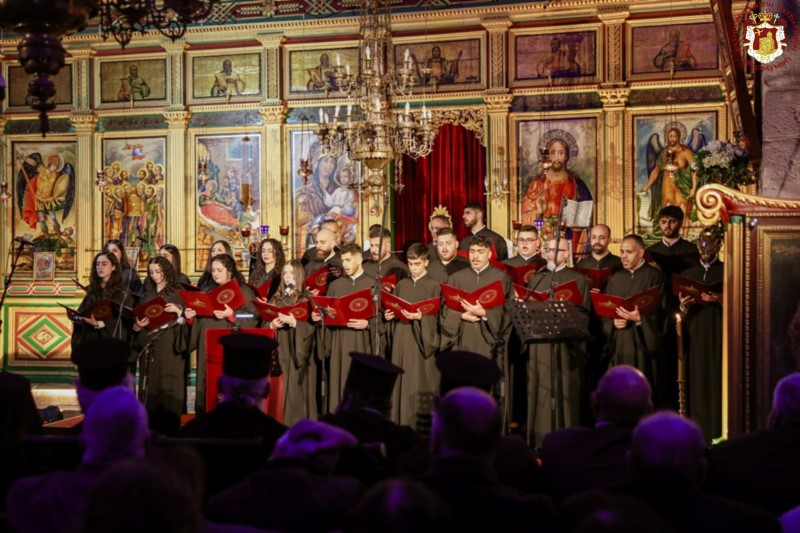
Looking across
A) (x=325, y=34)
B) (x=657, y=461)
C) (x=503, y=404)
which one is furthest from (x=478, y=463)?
(x=325, y=34)

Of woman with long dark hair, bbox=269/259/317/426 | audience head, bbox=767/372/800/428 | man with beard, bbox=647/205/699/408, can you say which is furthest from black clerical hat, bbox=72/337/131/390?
man with beard, bbox=647/205/699/408

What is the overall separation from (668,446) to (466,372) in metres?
1.57

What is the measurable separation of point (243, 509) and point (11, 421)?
1.93m

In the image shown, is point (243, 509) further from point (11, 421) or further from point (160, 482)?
point (11, 421)

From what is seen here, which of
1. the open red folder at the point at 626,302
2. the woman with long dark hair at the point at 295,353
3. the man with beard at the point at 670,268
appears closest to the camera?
the open red folder at the point at 626,302

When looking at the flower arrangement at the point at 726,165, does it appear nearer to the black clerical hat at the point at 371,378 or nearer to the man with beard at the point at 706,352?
the man with beard at the point at 706,352

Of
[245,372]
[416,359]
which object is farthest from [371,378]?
[416,359]

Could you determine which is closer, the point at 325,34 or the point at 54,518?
the point at 54,518

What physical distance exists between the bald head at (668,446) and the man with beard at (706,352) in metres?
6.05

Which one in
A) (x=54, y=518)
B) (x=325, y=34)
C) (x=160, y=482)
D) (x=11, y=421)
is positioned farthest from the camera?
(x=325, y=34)

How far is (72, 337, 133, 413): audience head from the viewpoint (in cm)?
460

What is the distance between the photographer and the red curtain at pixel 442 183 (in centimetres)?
1326

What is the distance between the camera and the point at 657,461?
3.00 metres

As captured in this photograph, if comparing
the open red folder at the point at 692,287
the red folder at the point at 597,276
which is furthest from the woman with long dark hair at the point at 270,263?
the open red folder at the point at 692,287
